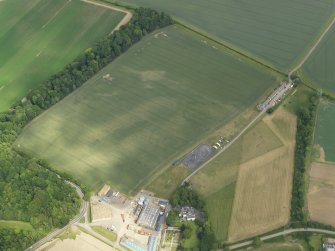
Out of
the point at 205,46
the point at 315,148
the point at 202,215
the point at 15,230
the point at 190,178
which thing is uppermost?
the point at 205,46

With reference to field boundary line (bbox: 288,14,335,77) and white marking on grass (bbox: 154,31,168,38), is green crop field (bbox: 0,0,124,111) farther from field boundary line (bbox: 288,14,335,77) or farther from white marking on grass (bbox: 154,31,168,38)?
field boundary line (bbox: 288,14,335,77)

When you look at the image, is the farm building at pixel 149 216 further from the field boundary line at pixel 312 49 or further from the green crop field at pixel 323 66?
the green crop field at pixel 323 66

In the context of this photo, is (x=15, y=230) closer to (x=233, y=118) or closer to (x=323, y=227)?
(x=233, y=118)

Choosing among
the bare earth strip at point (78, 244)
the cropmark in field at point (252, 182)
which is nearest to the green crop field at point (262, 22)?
the cropmark in field at point (252, 182)

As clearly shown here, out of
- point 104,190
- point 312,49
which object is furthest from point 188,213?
point 312,49

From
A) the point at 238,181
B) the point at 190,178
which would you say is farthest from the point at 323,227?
the point at 190,178

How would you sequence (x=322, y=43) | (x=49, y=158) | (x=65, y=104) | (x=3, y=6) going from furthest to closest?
(x=3, y=6), (x=322, y=43), (x=65, y=104), (x=49, y=158)
